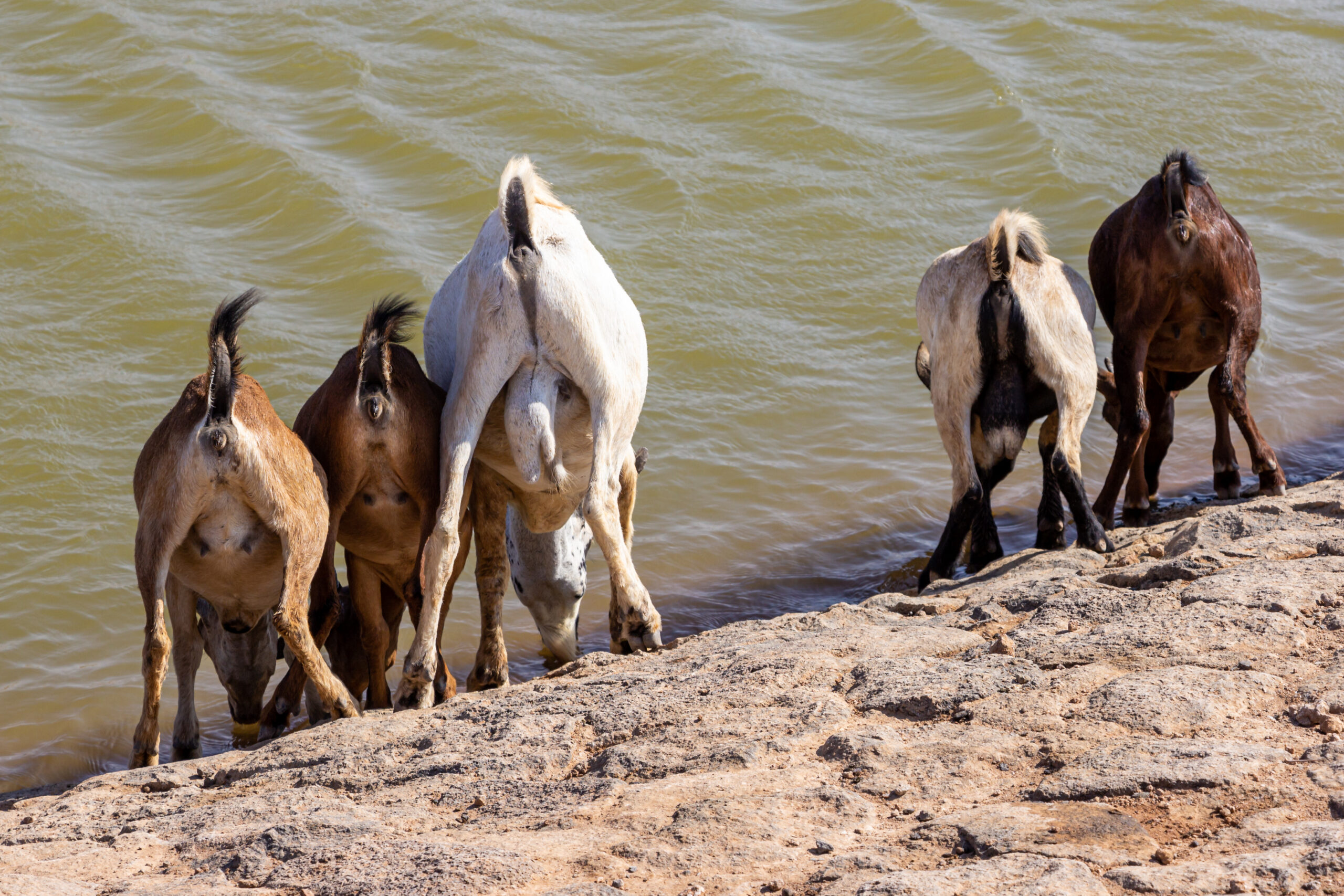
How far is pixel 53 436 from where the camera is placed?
8625 millimetres

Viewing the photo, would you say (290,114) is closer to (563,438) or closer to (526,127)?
(526,127)

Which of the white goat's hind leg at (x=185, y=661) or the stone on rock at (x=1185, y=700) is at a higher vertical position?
the stone on rock at (x=1185, y=700)

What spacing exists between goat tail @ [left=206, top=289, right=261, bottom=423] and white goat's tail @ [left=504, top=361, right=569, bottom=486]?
3.40 feet

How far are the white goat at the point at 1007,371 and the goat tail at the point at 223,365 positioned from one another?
3076 millimetres

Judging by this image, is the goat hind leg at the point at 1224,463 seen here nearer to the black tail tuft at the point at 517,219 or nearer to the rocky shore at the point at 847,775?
the rocky shore at the point at 847,775

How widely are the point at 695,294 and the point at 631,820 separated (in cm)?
754

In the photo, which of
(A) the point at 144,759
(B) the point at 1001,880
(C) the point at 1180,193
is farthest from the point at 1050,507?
(A) the point at 144,759

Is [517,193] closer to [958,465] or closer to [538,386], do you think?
[538,386]

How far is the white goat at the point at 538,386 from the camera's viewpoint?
5.32 metres

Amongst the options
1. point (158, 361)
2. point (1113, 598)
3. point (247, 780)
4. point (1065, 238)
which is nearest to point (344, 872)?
point (247, 780)

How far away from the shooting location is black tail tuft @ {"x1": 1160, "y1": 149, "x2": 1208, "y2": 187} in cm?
645

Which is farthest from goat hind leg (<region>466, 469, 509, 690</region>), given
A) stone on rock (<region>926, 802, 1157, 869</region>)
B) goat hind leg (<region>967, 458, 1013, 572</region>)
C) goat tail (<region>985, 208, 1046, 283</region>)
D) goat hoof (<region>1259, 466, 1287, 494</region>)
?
goat hoof (<region>1259, 466, 1287, 494</region>)

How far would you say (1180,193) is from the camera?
6383 millimetres

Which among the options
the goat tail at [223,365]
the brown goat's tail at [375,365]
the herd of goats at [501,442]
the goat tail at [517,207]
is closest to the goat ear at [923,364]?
the herd of goats at [501,442]
